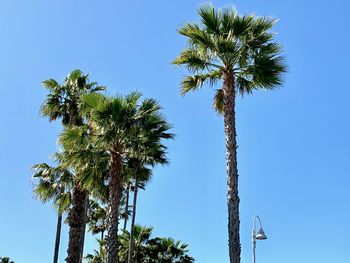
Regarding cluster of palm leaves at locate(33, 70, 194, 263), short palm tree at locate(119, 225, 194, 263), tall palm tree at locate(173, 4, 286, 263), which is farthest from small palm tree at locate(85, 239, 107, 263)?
tall palm tree at locate(173, 4, 286, 263)

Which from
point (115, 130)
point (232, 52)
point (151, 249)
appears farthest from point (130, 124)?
point (151, 249)

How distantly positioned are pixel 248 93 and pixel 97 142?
555 centimetres

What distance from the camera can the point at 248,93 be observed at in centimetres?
1717

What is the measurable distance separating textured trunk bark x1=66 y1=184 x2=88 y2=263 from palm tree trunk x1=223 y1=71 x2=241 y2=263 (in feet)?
28.2

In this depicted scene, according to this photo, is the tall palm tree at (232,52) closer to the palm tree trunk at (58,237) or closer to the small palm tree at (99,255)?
the palm tree trunk at (58,237)

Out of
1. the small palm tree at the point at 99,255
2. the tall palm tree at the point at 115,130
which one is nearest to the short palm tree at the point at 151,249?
the small palm tree at the point at 99,255

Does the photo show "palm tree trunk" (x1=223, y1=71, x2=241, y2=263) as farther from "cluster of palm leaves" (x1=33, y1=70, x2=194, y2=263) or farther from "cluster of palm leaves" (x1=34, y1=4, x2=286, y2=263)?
"cluster of palm leaves" (x1=33, y1=70, x2=194, y2=263)

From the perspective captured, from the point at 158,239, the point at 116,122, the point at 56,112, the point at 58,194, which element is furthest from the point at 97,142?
the point at 158,239

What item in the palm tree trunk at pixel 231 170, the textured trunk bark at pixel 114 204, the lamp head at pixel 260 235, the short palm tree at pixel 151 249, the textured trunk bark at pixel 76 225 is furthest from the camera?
the short palm tree at pixel 151 249

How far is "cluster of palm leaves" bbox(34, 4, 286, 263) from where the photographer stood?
15.8 m

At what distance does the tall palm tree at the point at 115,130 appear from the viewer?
18.2m

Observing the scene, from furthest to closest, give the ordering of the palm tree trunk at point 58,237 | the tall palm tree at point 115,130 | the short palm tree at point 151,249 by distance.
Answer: the short palm tree at point 151,249
the palm tree trunk at point 58,237
the tall palm tree at point 115,130

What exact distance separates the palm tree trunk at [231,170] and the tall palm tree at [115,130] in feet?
14.4

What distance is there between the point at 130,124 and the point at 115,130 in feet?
2.36
